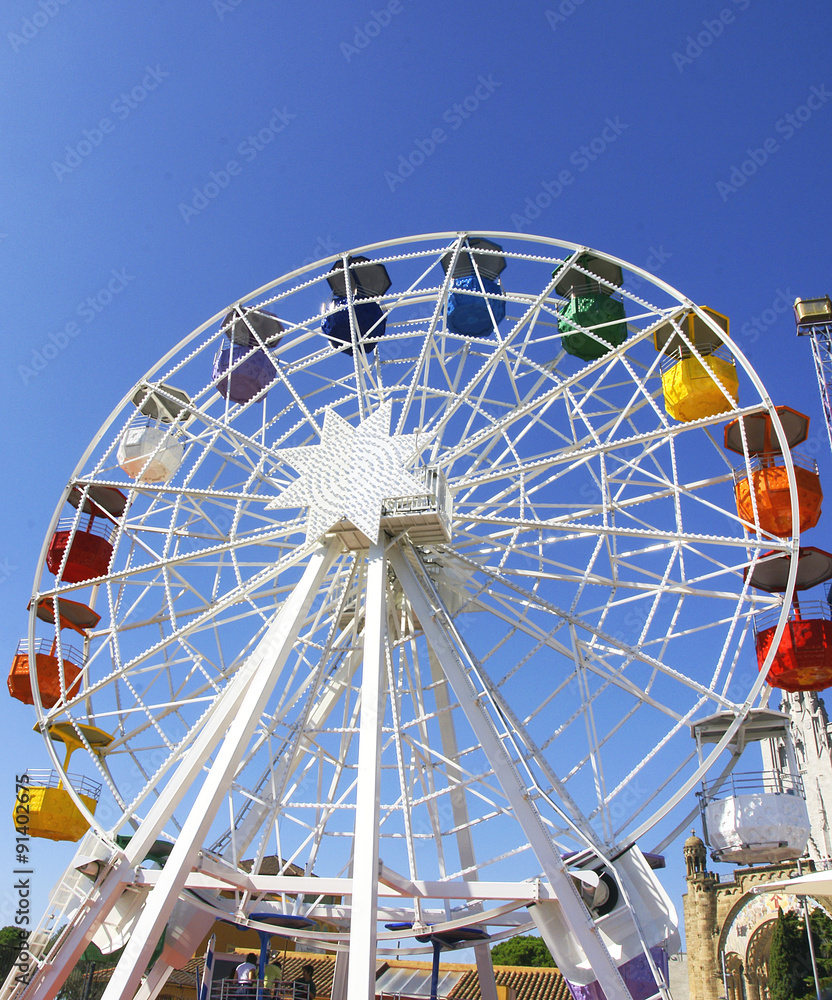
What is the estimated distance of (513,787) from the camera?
34.9 feet

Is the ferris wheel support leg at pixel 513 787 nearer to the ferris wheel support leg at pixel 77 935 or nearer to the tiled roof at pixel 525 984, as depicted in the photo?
the ferris wheel support leg at pixel 77 935

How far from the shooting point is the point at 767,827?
41.3 ft

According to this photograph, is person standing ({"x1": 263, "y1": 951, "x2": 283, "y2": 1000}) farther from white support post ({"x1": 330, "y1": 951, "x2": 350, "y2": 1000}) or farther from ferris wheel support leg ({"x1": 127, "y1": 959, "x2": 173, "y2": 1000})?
ferris wheel support leg ({"x1": 127, "y1": 959, "x2": 173, "y2": 1000})

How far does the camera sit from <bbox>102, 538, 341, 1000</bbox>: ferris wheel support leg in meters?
9.56

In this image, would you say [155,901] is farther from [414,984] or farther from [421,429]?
[414,984]

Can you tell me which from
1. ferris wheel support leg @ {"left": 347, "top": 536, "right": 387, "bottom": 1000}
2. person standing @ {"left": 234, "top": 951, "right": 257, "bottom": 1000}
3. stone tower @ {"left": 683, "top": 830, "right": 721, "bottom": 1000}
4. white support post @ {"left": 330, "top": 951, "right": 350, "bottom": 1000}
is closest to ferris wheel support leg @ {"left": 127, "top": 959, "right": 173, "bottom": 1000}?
person standing @ {"left": 234, "top": 951, "right": 257, "bottom": 1000}

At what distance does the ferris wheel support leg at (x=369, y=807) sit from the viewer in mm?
9016

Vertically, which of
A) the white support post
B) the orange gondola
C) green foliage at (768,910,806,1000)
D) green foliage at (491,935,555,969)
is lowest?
the white support post

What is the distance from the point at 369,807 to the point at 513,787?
75.2 inches

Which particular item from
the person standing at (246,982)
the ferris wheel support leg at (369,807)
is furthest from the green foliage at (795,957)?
the ferris wheel support leg at (369,807)

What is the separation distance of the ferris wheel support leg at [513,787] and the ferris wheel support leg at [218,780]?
1.68 metres

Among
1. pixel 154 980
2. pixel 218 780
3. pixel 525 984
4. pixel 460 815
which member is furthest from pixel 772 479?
pixel 525 984

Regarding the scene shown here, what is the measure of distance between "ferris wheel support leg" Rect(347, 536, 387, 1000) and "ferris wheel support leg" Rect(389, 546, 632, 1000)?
0.79 meters

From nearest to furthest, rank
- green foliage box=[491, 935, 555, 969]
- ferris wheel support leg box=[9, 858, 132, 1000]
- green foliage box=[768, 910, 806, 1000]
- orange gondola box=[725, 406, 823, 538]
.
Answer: ferris wheel support leg box=[9, 858, 132, 1000], orange gondola box=[725, 406, 823, 538], green foliage box=[768, 910, 806, 1000], green foliage box=[491, 935, 555, 969]
